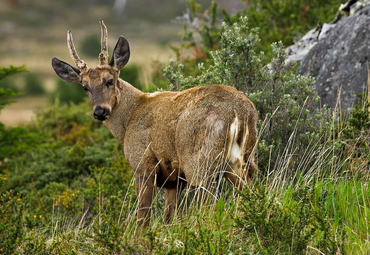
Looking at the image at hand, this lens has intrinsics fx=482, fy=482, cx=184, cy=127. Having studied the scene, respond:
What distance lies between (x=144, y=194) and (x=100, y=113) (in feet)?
3.80

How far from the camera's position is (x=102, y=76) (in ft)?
20.6

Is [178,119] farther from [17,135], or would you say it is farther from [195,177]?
[17,135]

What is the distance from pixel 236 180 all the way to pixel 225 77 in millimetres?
2193

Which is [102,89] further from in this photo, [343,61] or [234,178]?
[343,61]

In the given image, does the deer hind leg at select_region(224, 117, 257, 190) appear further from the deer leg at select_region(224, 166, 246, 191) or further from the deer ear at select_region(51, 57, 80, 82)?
the deer ear at select_region(51, 57, 80, 82)

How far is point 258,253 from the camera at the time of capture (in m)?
4.17

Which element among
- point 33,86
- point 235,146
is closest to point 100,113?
point 235,146

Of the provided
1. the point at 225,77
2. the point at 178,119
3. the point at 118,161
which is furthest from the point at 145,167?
the point at 118,161

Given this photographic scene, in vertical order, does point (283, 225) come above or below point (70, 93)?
below

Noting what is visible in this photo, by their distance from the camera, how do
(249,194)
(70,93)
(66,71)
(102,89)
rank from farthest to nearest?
1. (70,93)
2. (66,71)
3. (102,89)
4. (249,194)

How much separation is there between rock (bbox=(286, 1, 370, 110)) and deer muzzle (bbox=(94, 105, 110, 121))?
3.48 metres

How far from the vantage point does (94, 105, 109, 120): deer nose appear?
6.07 meters

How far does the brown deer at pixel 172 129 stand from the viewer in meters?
5.06

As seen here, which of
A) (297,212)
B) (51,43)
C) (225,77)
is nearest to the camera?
(297,212)
